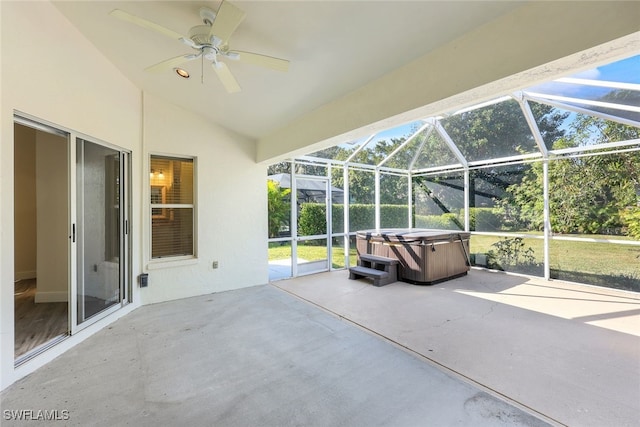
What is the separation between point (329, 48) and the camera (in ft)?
8.04

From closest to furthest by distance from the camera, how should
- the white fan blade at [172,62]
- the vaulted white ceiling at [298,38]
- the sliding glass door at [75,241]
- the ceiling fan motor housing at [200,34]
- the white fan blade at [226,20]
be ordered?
the white fan blade at [226,20]
the vaulted white ceiling at [298,38]
the ceiling fan motor housing at [200,34]
the white fan blade at [172,62]
the sliding glass door at [75,241]

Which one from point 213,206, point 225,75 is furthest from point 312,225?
point 225,75


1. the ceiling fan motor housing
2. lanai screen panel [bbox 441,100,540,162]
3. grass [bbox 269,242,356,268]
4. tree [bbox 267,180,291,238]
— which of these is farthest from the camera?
grass [bbox 269,242,356,268]

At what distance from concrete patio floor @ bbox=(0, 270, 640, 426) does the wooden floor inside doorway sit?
0.33 meters

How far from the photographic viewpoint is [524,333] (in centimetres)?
303

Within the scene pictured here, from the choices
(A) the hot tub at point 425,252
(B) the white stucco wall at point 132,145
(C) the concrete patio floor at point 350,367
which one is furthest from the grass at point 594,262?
(B) the white stucco wall at point 132,145

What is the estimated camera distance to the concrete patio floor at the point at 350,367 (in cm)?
185

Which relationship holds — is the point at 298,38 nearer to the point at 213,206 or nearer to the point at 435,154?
the point at 213,206

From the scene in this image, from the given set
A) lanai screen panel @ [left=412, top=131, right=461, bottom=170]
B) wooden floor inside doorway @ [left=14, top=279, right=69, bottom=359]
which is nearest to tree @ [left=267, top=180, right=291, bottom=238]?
wooden floor inside doorway @ [left=14, top=279, right=69, bottom=359]

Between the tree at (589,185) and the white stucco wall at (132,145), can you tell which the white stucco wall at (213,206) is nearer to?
the white stucco wall at (132,145)

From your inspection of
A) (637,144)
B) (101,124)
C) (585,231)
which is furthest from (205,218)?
(637,144)

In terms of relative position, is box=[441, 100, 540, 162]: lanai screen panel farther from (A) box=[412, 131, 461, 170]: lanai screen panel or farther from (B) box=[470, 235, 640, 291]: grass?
(B) box=[470, 235, 640, 291]: grass

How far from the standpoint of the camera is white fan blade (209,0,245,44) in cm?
169

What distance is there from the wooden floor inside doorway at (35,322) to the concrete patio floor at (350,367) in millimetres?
334
